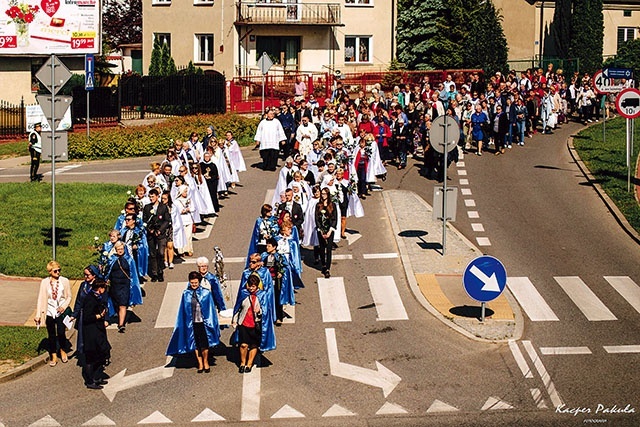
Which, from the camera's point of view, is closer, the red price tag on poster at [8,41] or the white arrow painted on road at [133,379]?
the white arrow painted on road at [133,379]

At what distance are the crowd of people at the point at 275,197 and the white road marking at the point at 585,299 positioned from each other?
14.7 ft

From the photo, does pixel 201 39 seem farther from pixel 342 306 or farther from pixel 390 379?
pixel 390 379

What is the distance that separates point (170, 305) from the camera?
20.8m

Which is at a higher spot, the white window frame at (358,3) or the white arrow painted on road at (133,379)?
the white window frame at (358,3)

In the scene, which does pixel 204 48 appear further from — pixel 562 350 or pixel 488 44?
pixel 562 350

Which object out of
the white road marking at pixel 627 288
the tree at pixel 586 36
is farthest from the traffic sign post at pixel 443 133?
the tree at pixel 586 36

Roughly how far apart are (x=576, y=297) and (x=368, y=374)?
5845 millimetres

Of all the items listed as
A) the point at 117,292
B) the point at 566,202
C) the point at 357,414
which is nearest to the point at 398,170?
the point at 566,202

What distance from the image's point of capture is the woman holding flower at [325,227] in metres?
22.3

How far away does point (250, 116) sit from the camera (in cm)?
4488

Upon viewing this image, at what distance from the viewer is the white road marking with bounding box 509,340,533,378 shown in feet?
55.0

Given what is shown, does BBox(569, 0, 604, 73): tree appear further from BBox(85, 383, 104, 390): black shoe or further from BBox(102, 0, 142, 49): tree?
BBox(85, 383, 104, 390): black shoe

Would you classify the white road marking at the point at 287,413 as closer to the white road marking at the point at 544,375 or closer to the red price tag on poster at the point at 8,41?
the white road marking at the point at 544,375

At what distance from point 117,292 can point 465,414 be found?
265 inches
